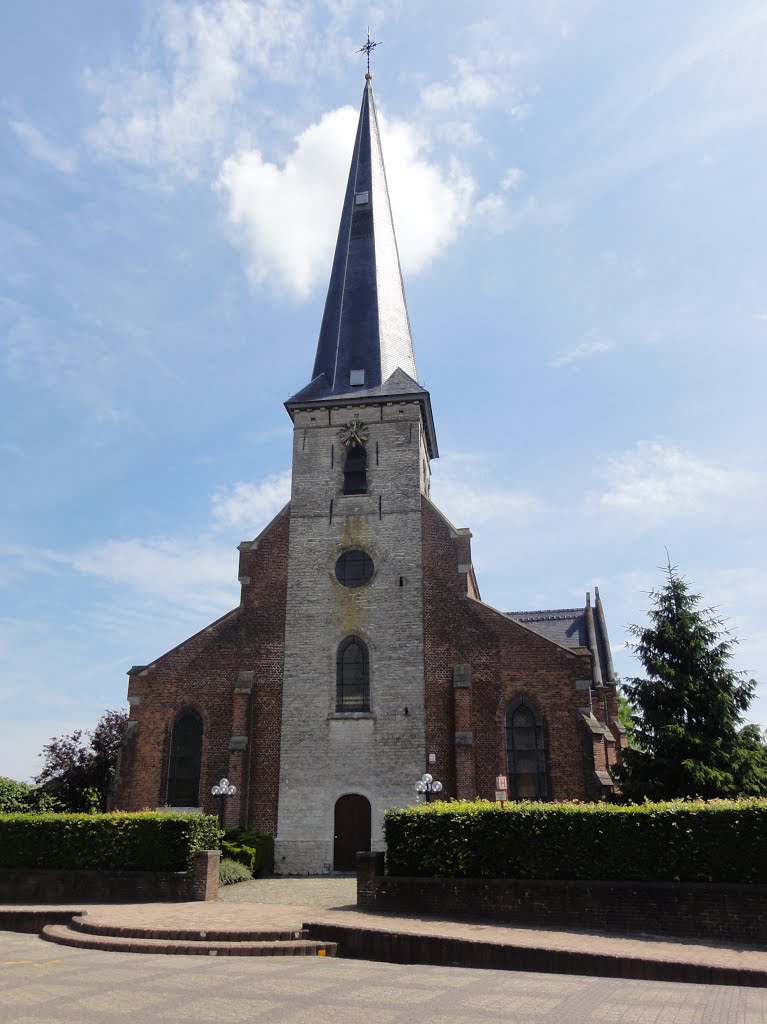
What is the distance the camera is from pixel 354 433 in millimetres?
25922

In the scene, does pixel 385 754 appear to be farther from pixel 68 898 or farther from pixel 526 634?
pixel 68 898

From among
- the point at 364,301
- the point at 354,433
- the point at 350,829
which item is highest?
the point at 364,301

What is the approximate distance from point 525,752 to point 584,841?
8.39 meters

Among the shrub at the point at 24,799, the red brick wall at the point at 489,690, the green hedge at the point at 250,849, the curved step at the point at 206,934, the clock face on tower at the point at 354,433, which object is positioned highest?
the clock face on tower at the point at 354,433

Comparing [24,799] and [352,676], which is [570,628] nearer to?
[352,676]

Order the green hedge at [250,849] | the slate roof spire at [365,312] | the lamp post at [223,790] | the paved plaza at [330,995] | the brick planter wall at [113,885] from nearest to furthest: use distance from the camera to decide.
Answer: the paved plaza at [330,995], the brick planter wall at [113,885], the green hedge at [250,849], the lamp post at [223,790], the slate roof spire at [365,312]

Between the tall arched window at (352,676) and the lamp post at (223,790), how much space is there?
12.0 ft

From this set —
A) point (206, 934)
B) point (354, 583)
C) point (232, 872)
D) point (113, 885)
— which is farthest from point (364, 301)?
point (206, 934)

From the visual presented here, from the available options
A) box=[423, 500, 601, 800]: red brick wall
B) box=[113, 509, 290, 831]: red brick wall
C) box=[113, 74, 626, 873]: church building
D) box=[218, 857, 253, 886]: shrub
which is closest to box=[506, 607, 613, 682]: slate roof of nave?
box=[113, 74, 626, 873]: church building

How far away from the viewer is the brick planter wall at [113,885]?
51.3 ft

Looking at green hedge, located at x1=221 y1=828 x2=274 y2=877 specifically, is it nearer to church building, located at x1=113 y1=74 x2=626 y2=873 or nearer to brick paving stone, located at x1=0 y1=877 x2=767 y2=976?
church building, located at x1=113 y1=74 x2=626 y2=873

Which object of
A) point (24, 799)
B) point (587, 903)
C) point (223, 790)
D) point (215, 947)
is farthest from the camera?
point (24, 799)

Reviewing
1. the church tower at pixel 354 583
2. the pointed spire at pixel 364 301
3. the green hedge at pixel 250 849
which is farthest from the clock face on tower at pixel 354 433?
the green hedge at pixel 250 849

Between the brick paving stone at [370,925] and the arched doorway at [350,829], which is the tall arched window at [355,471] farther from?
the brick paving stone at [370,925]
